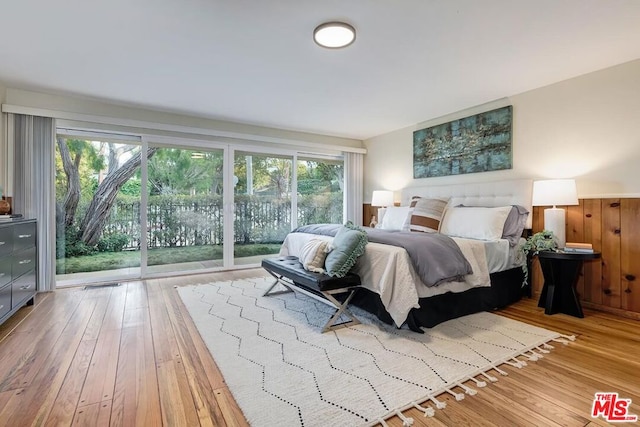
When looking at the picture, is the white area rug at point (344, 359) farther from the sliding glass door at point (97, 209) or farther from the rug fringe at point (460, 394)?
the sliding glass door at point (97, 209)

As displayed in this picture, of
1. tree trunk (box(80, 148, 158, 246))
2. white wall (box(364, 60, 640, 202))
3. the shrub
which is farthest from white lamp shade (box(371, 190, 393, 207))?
the shrub

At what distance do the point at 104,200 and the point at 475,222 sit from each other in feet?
15.9

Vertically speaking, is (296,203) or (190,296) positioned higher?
(296,203)

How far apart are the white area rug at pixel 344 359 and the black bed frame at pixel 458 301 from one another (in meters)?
0.08

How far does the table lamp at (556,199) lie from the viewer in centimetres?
287

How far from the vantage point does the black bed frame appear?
8.02 feet

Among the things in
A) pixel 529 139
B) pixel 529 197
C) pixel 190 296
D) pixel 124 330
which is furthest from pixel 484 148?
pixel 124 330

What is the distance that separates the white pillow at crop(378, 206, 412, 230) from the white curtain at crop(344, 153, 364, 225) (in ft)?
4.94

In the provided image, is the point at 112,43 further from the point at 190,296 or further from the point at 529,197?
the point at 529,197

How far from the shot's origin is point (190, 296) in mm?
3434

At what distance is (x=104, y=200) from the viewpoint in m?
4.28

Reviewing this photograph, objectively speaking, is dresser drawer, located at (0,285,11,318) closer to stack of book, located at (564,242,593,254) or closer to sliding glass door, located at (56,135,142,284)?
sliding glass door, located at (56,135,142,284)

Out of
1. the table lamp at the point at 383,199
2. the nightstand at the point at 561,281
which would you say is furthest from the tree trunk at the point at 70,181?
the nightstand at the point at 561,281

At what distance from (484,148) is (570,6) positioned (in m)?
2.07
